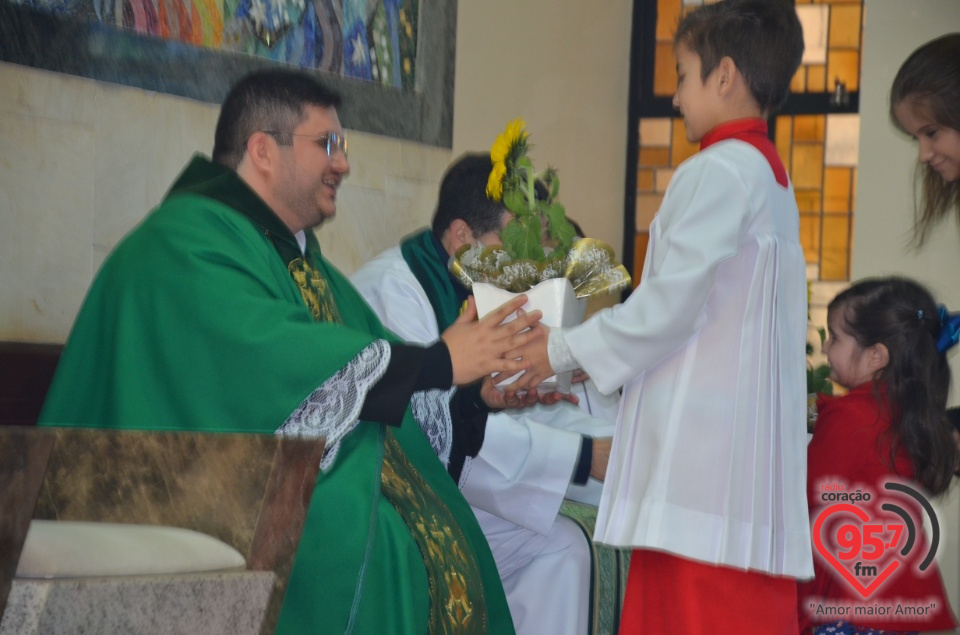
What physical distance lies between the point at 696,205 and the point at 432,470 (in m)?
→ 1.14

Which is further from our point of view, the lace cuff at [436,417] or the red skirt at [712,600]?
the lace cuff at [436,417]

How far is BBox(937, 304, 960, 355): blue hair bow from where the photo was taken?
3.58 m

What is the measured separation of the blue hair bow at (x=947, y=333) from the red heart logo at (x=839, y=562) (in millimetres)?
534

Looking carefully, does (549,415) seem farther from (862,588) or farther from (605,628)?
(862,588)

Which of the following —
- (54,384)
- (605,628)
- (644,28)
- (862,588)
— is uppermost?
(644,28)

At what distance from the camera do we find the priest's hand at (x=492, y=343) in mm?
2971

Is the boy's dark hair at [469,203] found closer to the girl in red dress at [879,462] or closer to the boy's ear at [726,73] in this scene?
the girl in red dress at [879,462]

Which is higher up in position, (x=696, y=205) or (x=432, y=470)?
(x=696, y=205)

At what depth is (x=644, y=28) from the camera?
7.67 metres

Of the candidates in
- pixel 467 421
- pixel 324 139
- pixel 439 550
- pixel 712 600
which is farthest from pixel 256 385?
pixel 712 600

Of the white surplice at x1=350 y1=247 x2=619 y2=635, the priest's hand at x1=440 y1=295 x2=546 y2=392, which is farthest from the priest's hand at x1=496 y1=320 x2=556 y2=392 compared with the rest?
the white surplice at x1=350 y1=247 x2=619 y2=635

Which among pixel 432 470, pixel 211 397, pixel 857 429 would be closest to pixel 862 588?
pixel 857 429

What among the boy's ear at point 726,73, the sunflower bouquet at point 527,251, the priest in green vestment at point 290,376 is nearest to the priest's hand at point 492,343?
the priest in green vestment at point 290,376

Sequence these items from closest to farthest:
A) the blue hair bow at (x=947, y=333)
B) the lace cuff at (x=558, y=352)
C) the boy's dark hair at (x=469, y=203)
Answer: the lace cuff at (x=558, y=352) → the blue hair bow at (x=947, y=333) → the boy's dark hair at (x=469, y=203)
